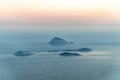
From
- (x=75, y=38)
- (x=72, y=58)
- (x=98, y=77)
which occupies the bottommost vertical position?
(x=98, y=77)

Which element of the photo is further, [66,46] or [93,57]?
[93,57]

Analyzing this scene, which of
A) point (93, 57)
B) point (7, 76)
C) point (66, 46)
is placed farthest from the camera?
point (93, 57)

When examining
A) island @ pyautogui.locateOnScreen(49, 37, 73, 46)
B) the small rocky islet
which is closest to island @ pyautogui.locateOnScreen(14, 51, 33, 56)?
the small rocky islet

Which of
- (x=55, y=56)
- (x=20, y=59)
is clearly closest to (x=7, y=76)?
(x=20, y=59)

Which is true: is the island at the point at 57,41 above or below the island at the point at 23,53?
above

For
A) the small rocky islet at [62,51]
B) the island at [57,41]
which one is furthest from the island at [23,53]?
the island at [57,41]

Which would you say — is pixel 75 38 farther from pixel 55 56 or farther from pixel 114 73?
pixel 114 73

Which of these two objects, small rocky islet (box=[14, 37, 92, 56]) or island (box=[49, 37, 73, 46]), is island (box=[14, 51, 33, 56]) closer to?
small rocky islet (box=[14, 37, 92, 56])

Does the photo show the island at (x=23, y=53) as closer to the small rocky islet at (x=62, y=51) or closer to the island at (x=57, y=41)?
the small rocky islet at (x=62, y=51)

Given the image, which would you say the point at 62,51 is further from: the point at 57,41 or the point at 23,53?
the point at 23,53
